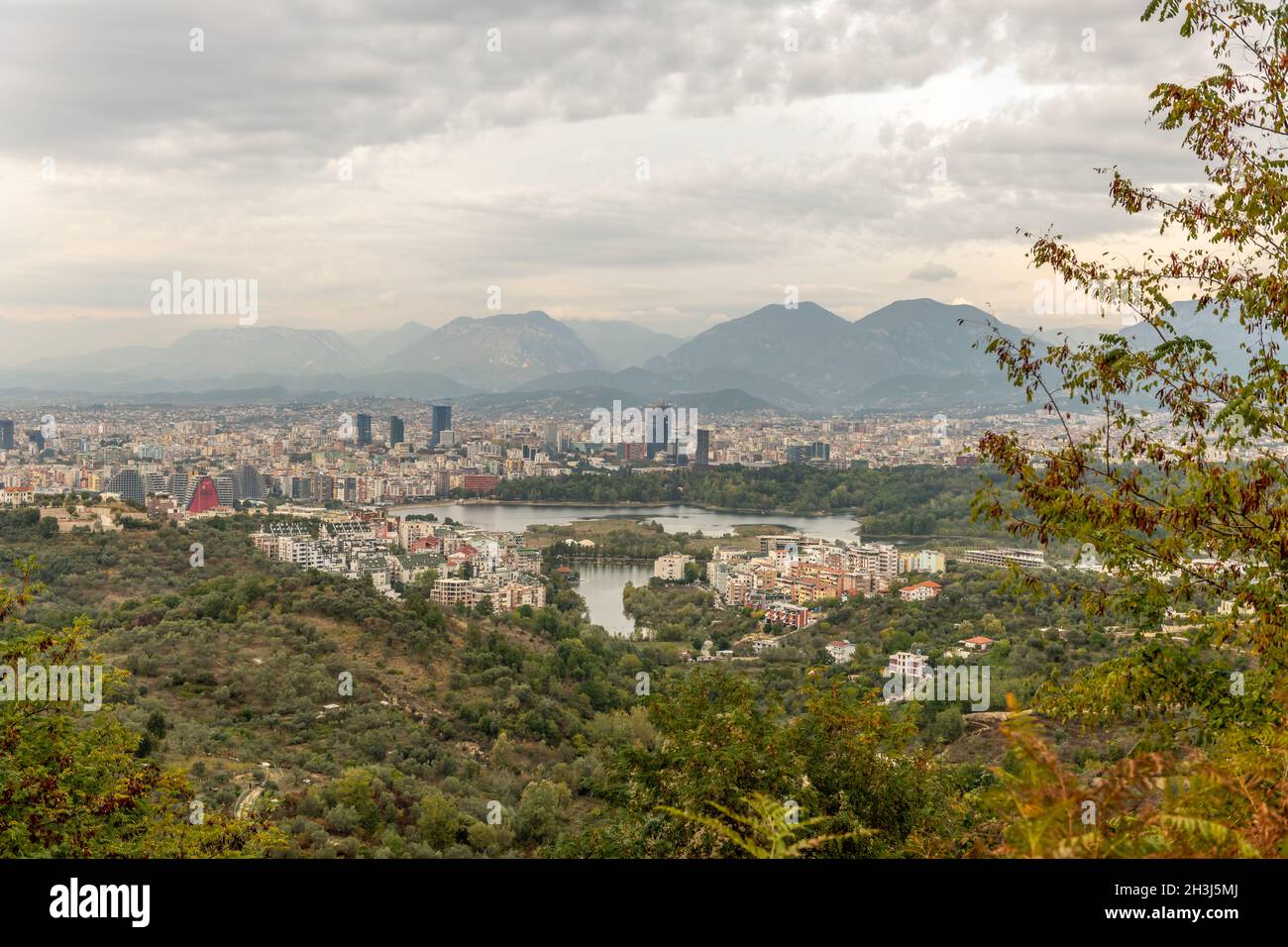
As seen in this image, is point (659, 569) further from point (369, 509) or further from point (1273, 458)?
point (1273, 458)

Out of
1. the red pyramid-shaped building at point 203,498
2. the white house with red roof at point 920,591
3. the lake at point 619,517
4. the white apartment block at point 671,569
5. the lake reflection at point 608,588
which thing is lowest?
the lake reflection at point 608,588

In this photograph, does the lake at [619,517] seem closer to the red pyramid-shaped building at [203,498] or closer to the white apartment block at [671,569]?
the white apartment block at [671,569]

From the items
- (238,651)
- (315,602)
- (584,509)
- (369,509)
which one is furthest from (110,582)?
(584,509)

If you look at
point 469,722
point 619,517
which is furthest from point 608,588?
point 469,722

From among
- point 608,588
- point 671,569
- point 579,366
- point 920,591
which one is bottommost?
point 608,588

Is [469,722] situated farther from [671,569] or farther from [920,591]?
[671,569]

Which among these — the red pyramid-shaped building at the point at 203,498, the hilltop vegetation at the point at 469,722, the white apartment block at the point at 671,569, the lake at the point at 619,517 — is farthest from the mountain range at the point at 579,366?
the hilltop vegetation at the point at 469,722
